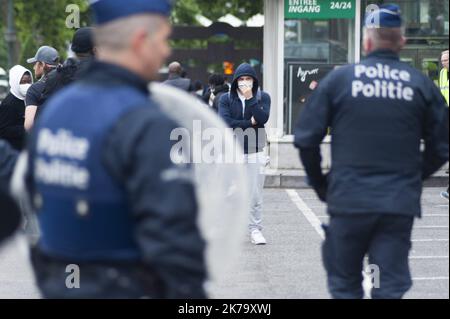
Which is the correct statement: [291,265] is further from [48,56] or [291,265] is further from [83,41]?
[48,56]

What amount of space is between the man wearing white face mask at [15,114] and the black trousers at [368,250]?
5.98m

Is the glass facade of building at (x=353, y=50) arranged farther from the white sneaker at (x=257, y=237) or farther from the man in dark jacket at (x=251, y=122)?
the white sneaker at (x=257, y=237)

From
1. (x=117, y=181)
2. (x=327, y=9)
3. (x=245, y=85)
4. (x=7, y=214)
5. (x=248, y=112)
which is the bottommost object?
(x=248, y=112)

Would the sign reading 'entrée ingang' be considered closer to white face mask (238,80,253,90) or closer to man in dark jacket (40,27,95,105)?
white face mask (238,80,253,90)

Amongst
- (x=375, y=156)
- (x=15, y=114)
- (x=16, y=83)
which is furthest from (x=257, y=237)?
(x=375, y=156)

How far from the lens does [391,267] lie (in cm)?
549

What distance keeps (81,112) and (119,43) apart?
0.82 ft

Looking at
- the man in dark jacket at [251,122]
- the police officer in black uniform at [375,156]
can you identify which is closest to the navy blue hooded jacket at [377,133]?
the police officer in black uniform at [375,156]

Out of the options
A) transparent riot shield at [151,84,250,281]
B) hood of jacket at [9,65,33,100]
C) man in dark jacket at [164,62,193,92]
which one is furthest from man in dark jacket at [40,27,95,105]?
man in dark jacket at [164,62,193,92]

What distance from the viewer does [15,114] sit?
1121 cm

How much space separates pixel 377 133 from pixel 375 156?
11cm

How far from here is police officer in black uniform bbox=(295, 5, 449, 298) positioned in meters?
5.49
